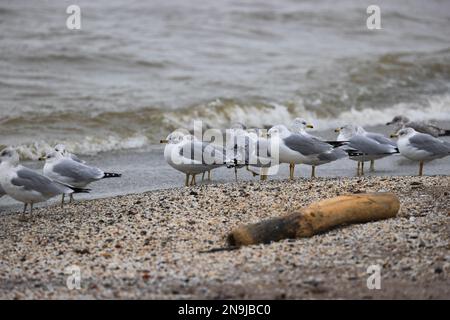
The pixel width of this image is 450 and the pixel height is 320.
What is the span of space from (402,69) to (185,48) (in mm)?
5189

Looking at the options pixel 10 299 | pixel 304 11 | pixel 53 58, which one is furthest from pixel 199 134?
pixel 304 11

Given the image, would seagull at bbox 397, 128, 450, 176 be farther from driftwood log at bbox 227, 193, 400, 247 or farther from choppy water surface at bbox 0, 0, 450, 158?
choppy water surface at bbox 0, 0, 450, 158

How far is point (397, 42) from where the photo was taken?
2108 cm

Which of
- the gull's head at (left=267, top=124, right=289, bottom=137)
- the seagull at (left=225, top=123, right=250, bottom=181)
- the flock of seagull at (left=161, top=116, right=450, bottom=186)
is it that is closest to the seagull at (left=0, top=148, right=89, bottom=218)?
the flock of seagull at (left=161, top=116, right=450, bottom=186)

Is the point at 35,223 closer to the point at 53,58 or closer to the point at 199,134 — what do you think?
the point at 199,134

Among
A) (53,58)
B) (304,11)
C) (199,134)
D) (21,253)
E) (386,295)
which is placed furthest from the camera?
(304,11)

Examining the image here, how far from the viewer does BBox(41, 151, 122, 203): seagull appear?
8281 mm

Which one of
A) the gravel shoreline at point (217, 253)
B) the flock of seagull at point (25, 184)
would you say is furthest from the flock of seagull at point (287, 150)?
the flock of seagull at point (25, 184)

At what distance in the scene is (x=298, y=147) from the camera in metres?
8.84

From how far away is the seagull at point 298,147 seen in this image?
348 inches

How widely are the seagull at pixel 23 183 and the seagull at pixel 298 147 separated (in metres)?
2.43

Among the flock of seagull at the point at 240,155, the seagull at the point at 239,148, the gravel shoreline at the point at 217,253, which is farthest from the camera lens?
the seagull at the point at 239,148

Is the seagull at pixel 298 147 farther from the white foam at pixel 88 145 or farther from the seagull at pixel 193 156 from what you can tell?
the white foam at pixel 88 145
